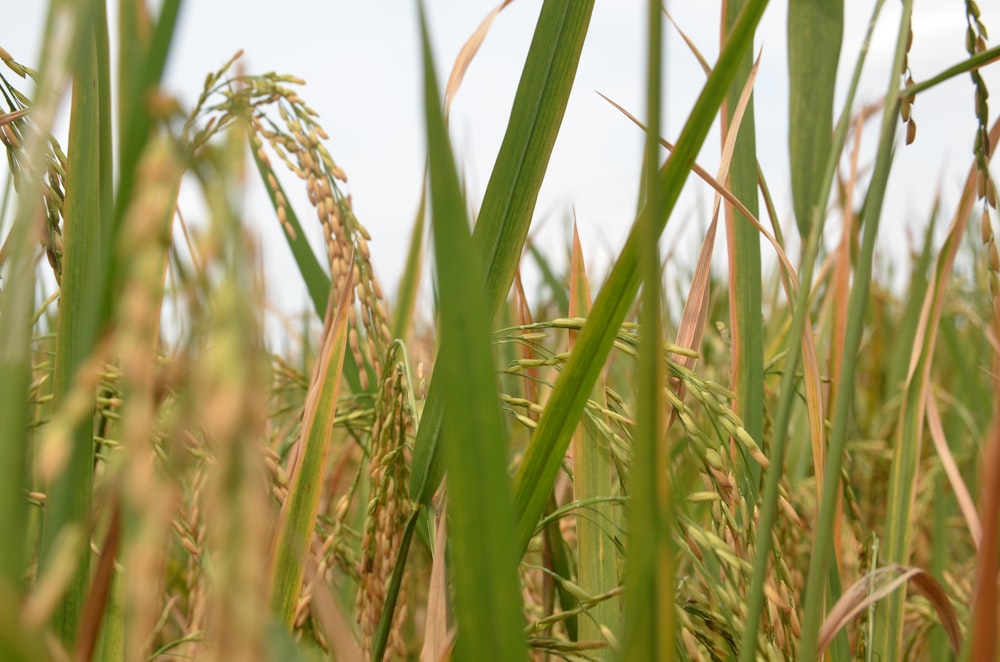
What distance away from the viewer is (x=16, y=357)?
35 cm

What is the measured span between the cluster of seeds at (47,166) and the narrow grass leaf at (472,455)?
0.36 meters

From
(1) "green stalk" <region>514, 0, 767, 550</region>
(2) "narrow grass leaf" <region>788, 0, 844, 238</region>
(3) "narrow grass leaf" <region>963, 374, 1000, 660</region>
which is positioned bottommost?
(3) "narrow grass leaf" <region>963, 374, 1000, 660</region>

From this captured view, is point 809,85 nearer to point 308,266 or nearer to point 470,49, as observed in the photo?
point 470,49

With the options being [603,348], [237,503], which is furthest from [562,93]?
[237,503]

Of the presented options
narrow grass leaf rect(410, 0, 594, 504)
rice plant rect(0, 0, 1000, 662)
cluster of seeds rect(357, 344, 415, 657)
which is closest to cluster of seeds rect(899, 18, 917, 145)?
rice plant rect(0, 0, 1000, 662)

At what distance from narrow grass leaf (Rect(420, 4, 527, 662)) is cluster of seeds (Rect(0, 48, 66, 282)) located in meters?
0.36

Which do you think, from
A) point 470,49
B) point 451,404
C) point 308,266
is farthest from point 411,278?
point 451,404

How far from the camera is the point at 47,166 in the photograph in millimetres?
591

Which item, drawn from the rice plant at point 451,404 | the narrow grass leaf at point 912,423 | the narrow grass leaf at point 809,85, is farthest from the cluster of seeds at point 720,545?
the narrow grass leaf at point 809,85

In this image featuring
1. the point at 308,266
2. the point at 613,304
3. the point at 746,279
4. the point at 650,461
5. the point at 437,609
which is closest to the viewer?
the point at 650,461

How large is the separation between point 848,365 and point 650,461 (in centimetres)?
27

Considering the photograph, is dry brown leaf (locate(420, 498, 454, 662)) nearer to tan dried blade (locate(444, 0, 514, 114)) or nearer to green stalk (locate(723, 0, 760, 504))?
green stalk (locate(723, 0, 760, 504))

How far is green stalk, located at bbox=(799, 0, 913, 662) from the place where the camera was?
51cm

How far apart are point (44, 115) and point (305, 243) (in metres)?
0.81
